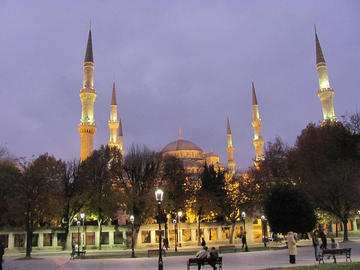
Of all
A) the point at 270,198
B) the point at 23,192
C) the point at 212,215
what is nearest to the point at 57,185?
the point at 23,192

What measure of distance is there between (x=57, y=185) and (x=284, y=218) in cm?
2323

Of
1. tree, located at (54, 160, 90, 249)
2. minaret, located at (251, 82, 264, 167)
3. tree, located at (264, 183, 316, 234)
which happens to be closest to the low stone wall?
tree, located at (54, 160, 90, 249)

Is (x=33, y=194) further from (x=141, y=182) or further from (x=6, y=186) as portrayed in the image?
(x=141, y=182)

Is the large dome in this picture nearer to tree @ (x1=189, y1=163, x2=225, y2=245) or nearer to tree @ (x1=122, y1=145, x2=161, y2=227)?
tree @ (x1=189, y1=163, x2=225, y2=245)

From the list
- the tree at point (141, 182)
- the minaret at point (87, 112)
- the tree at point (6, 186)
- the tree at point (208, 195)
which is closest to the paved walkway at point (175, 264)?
the tree at point (6, 186)

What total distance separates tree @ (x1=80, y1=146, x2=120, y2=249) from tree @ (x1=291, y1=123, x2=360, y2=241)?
1956 centimetres

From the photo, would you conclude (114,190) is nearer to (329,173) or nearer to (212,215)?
(212,215)

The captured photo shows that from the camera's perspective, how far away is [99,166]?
146ft

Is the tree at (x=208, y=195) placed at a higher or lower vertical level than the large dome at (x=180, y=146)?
lower

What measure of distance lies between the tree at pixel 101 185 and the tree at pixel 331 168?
770 inches

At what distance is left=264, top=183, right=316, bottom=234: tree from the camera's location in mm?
29297

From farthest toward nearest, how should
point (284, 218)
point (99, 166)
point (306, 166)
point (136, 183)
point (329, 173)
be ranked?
point (99, 166) < point (136, 183) < point (306, 166) < point (329, 173) < point (284, 218)

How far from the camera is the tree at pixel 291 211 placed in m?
29.3

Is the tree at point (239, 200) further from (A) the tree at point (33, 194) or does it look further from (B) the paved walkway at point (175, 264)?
(B) the paved walkway at point (175, 264)
